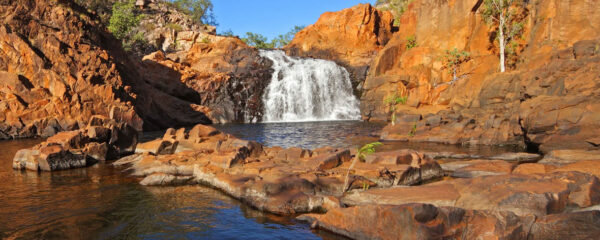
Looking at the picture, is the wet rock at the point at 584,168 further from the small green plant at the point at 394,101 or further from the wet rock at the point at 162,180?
the small green plant at the point at 394,101

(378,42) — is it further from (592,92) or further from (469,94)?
(592,92)

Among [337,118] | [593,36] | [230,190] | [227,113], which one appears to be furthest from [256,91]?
[230,190]

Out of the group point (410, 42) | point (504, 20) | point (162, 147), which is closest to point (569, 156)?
point (162, 147)

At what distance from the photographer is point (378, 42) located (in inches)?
2510

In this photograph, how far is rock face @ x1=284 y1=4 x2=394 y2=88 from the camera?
201ft

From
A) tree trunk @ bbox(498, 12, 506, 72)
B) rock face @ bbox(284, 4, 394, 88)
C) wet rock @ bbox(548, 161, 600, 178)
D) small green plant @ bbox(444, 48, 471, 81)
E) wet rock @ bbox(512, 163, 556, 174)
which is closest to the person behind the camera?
wet rock @ bbox(548, 161, 600, 178)

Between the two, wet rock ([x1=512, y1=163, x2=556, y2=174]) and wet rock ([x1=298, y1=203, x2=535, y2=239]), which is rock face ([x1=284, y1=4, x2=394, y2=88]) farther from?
wet rock ([x1=298, y1=203, x2=535, y2=239])

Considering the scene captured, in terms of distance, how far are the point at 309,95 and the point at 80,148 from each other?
3503 centimetres

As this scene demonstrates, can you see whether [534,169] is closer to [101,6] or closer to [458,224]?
[458,224]

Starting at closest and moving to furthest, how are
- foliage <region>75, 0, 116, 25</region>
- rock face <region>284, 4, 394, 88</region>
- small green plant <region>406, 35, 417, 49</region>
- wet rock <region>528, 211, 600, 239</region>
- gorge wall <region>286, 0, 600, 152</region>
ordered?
wet rock <region>528, 211, 600, 239</region>
gorge wall <region>286, 0, 600, 152</region>
small green plant <region>406, 35, 417, 49</region>
rock face <region>284, 4, 394, 88</region>
foliage <region>75, 0, 116, 25</region>

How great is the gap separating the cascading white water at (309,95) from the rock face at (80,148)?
95.5 ft

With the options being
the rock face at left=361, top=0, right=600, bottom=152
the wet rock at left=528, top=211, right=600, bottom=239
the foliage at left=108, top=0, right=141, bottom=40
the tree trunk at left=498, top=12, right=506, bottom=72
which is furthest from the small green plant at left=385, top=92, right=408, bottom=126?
the foliage at left=108, top=0, right=141, bottom=40

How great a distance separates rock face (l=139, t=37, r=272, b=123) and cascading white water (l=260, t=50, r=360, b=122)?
1.65 metres

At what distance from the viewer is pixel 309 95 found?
5206cm
